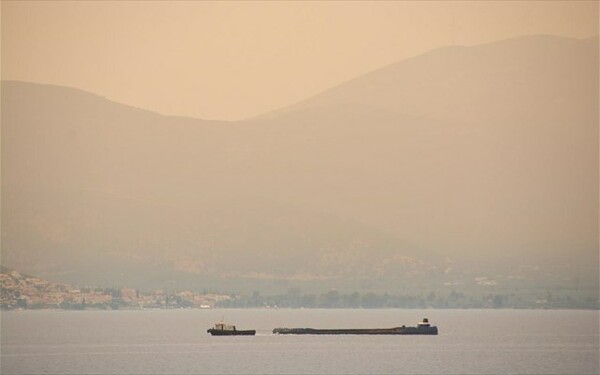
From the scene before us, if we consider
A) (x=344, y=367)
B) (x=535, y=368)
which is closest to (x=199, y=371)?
(x=344, y=367)

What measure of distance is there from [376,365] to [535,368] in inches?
875

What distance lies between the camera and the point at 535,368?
18262 cm

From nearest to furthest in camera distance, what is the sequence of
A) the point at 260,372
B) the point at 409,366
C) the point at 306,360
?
1. the point at 260,372
2. the point at 409,366
3. the point at 306,360

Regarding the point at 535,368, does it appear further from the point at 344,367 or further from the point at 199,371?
the point at 199,371

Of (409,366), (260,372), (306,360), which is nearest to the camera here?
(260,372)

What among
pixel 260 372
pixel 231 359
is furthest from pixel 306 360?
pixel 260 372

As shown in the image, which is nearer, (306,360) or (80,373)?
(80,373)

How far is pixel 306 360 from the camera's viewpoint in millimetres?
198000

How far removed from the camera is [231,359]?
199m

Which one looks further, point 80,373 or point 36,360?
point 36,360

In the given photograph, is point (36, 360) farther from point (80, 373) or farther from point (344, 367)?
point (344, 367)

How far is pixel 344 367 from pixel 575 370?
3200 cm

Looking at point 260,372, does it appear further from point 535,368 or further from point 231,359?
point 535,368

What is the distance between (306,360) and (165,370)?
27.9m
